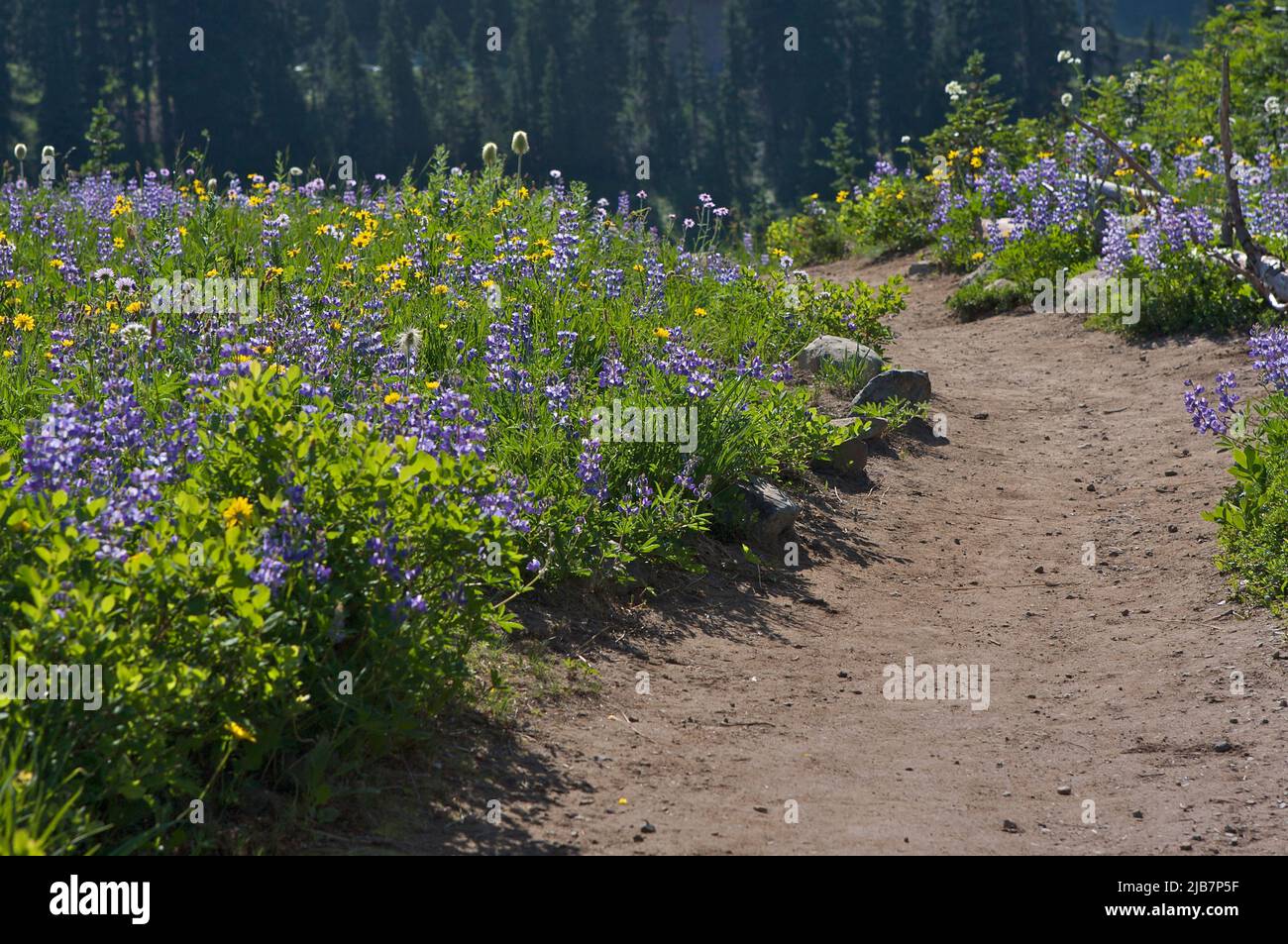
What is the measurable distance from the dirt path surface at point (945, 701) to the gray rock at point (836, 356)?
0.72 metres

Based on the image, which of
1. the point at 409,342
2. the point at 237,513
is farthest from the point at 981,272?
the point at 237,513

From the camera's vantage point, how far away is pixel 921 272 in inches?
589

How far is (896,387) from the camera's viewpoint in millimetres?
A: 9055

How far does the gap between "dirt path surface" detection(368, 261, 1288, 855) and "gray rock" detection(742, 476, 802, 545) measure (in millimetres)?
219

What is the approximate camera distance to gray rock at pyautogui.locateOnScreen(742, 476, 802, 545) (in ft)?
21.8

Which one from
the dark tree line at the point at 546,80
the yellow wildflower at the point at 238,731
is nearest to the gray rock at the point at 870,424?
the yellow wildflower at the point at 238,731

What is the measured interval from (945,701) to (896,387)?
4.09 meters

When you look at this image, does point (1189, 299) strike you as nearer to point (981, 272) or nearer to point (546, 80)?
point (981, 272)

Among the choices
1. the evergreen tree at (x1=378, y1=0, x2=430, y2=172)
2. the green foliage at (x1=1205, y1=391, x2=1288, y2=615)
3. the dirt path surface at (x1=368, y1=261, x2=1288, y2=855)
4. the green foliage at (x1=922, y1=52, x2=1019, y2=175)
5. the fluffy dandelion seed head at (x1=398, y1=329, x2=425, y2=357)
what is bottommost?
the dirt path surface at (x1=368, y1=261, x2=1288, y2=855)

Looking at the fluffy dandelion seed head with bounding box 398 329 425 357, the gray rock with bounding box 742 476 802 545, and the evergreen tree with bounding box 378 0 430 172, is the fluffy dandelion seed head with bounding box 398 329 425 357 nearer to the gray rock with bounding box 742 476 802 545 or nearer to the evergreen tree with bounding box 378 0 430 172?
the gray rock with bounding box 742 476 802 545

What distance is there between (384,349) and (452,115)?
54.7m

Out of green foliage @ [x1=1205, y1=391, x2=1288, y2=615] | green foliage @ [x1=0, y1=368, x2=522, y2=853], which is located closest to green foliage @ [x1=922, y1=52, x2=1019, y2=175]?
green foliage @ [x1=1205, y1=391, x2=1288, y2=615]

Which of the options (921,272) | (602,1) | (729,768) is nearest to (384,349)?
(729,768)

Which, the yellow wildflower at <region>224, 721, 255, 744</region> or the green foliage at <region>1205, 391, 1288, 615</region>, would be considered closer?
the yellow wildflower at <region>224, 721, 255, 744</region>
